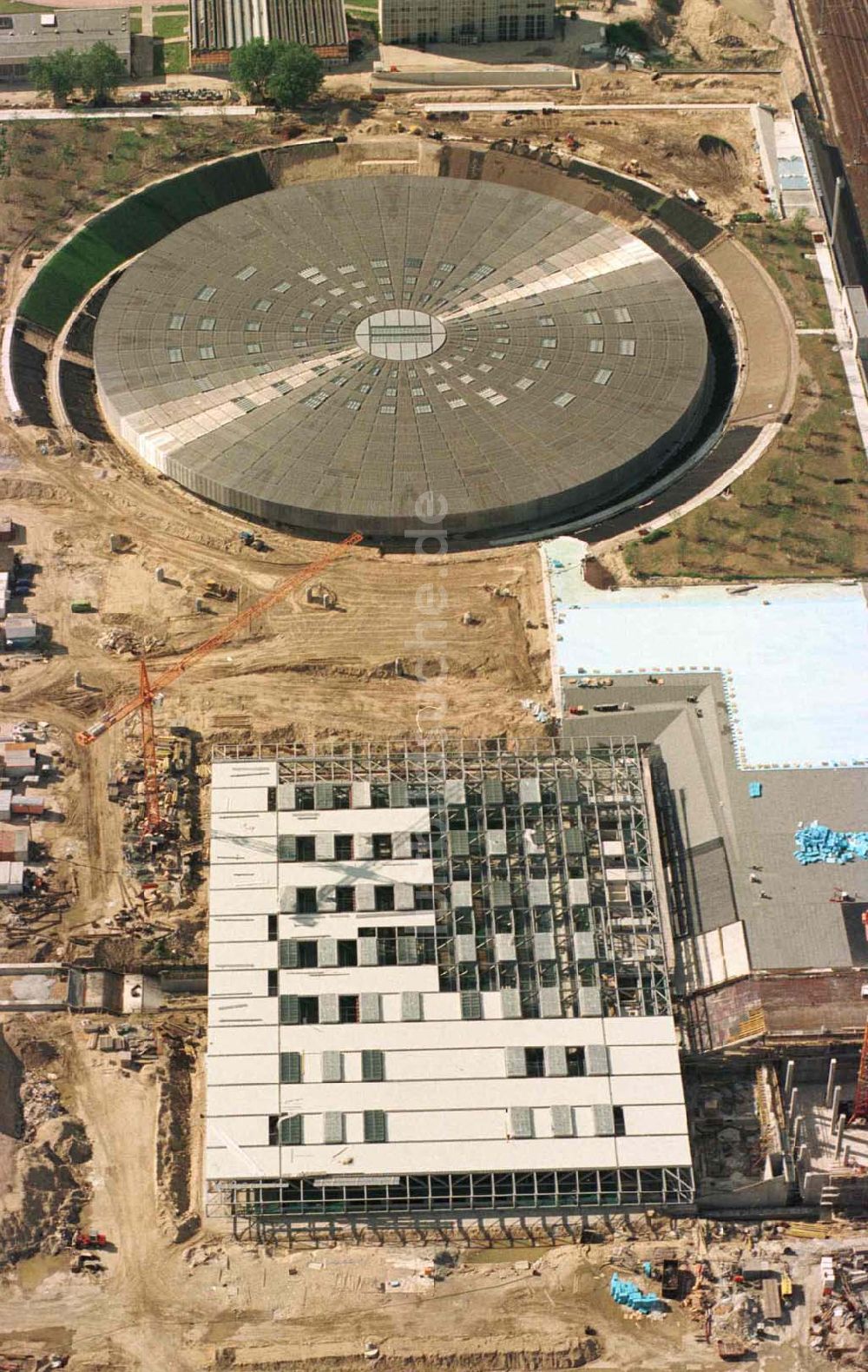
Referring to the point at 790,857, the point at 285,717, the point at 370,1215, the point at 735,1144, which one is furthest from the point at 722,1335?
the point at 285,717

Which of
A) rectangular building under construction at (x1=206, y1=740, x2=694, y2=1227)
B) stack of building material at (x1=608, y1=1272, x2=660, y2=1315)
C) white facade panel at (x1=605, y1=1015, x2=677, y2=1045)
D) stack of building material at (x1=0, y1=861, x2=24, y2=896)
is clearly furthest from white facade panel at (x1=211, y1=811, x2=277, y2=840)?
stack of building material at (x1=608, y1=1272, x2=660, y2=1315)

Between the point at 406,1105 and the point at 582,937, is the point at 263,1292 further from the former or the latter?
the point at 582,937

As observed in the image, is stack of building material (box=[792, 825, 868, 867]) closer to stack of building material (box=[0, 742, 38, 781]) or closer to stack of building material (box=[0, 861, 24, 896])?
stack of building material (box=[0, 861, 24, 896])

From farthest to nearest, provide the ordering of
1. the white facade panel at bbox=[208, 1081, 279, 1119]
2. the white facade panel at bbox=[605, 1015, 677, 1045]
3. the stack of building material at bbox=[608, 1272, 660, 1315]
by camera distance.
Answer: the white facade panel at bbox=[605, 1015, 677, 1045] < the white facade panel at bbox=[208, 1081, 279, 1119] < the stack of building material at bbox=[608, 1272, 660, 1315]

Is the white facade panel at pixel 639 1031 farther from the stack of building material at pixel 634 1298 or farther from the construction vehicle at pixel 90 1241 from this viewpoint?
the construction vehicle at pixel 90 1241

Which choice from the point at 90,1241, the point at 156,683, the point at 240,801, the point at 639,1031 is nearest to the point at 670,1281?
the point at 639,1031

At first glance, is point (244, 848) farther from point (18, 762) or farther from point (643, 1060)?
point (643, 1060)
